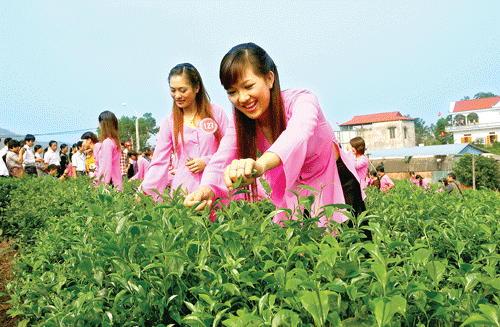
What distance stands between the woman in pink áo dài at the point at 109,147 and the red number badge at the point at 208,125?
241 cm

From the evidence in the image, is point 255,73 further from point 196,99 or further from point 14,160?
point 14,160

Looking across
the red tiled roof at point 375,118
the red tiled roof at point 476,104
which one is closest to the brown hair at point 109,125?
the red tiled roof at point 375,118

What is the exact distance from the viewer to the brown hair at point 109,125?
5.84 meters

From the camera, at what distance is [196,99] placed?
4.00 meters

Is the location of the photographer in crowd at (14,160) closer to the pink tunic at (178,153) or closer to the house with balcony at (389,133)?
the pink tunic at (178,153)

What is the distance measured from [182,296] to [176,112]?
2839 mm

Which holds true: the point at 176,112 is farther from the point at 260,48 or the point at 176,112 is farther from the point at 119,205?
the point at 119,205

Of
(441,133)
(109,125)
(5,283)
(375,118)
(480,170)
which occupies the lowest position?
(480,170)

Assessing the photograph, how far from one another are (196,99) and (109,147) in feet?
7.43

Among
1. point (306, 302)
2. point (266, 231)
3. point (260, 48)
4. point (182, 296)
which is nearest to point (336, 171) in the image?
point (260, 48)

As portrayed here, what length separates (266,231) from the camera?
146 cm

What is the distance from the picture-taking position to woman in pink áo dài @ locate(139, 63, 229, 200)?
3.79 meters

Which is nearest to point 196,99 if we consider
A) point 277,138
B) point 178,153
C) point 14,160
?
point 178,153

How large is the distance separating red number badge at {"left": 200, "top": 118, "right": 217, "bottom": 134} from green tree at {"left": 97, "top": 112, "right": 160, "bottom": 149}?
212 feet
